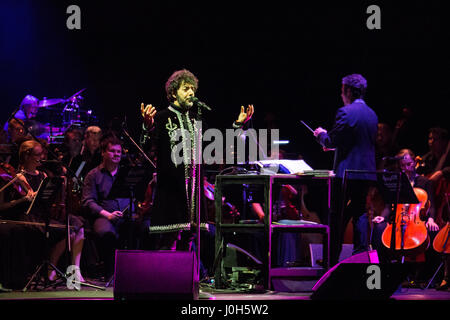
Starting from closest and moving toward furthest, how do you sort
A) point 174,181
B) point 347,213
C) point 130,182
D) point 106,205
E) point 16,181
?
point 174,181
point 347,213
point 130,182
point 16,181
point 106,205

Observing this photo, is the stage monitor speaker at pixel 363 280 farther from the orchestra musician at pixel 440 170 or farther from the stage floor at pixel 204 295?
the orchestra musician at pixel 440 170

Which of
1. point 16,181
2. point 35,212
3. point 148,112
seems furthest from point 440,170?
point 16,181

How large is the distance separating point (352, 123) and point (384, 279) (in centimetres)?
154

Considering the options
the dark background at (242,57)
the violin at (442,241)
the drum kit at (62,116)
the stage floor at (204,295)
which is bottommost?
the stage floor at (204,295)

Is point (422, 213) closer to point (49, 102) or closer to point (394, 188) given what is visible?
point (394, 188)

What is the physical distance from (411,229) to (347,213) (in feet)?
4.00

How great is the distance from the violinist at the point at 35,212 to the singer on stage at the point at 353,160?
2.55 meters

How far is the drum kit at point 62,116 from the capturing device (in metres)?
9.08

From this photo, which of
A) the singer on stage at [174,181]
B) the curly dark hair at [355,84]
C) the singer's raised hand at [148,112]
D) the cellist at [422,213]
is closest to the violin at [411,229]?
the cellist at [422,213]

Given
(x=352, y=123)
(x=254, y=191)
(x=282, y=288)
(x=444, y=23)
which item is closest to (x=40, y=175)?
(x=254, y=191)

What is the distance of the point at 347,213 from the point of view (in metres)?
4.76

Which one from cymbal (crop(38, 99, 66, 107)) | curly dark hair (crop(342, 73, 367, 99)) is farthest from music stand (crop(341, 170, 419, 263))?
cymbal (crop(38, 99, 66, 107))
